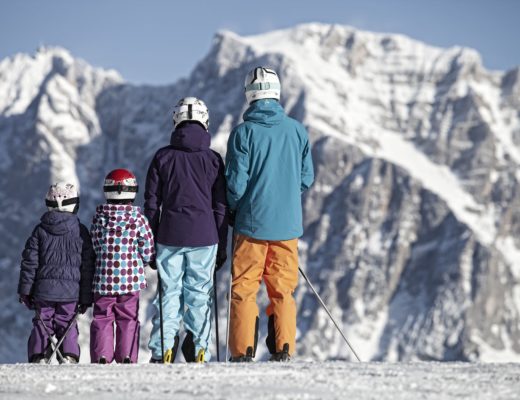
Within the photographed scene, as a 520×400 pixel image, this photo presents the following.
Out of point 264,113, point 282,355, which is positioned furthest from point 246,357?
point 264,113

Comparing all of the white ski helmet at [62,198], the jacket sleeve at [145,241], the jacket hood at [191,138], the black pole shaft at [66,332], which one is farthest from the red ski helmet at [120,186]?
the black pole shaft at [66,332]

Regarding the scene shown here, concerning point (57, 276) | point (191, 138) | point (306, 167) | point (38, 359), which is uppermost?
point (191, 138)

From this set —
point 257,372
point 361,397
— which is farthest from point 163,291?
point 361,397

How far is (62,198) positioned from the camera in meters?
11.1

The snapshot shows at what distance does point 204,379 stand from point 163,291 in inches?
145

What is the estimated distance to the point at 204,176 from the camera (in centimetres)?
1098

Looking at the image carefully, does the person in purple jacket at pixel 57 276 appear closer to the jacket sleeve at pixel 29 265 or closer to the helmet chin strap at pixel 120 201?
the jacket sleeve at pixel 29 265

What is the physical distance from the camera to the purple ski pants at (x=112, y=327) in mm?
10688

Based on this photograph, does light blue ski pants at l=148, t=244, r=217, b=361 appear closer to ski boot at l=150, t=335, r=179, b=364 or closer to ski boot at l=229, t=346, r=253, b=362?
ski boot at l=150, t=335, r=179, b=364

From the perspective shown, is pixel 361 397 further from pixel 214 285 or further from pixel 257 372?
pixel 214 285

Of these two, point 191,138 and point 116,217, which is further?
point 191,138

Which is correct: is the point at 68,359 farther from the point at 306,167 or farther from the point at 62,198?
the point at 306,167

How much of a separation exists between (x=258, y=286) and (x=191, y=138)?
2.05m

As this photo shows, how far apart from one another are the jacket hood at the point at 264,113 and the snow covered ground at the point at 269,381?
3.83 metres
